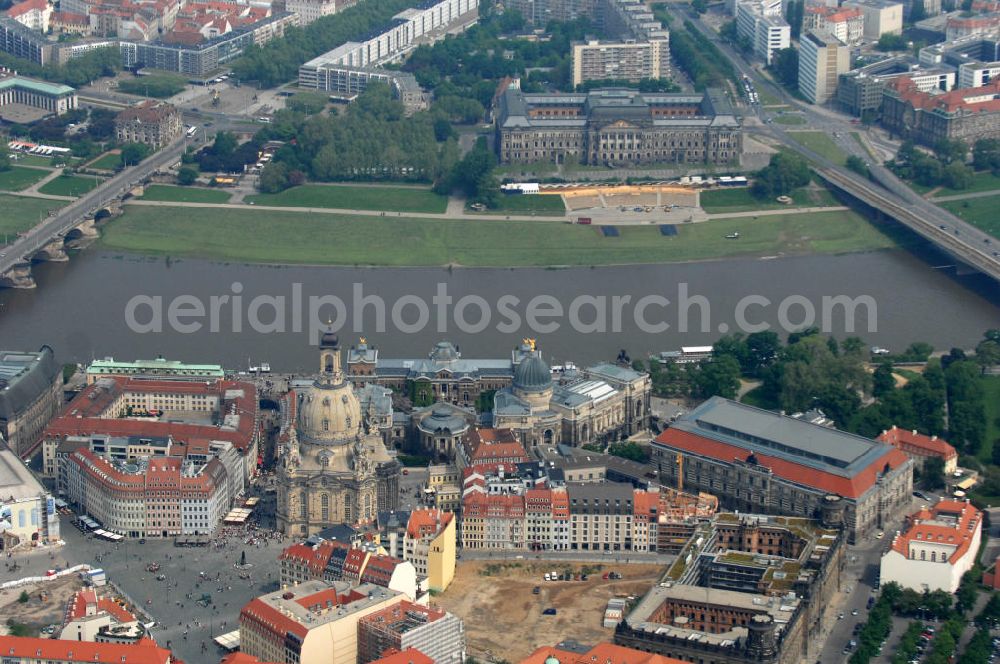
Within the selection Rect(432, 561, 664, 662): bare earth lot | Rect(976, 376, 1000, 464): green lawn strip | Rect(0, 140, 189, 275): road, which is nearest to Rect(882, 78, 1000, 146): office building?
Rect(976, 376, 1000, 464): green lawn strip

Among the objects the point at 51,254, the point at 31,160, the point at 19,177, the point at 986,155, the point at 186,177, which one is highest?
the point at 986,155

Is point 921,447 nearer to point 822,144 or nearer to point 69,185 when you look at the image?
point 822,144

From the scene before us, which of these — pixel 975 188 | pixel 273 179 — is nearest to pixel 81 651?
pixel 273 179

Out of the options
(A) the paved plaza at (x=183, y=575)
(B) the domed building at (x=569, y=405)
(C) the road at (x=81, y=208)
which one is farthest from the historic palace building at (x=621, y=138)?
(A) the paved plaza at (x=183, y=575)

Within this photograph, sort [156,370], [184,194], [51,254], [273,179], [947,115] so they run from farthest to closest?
1. [947,115]
2. [273,179]
3. [184,194]
4. [51,254]
5. [156,370]

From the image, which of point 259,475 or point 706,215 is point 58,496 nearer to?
point 259,475

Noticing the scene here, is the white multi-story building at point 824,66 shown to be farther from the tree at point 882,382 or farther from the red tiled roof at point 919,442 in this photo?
the red tiled roof at point 919,442
